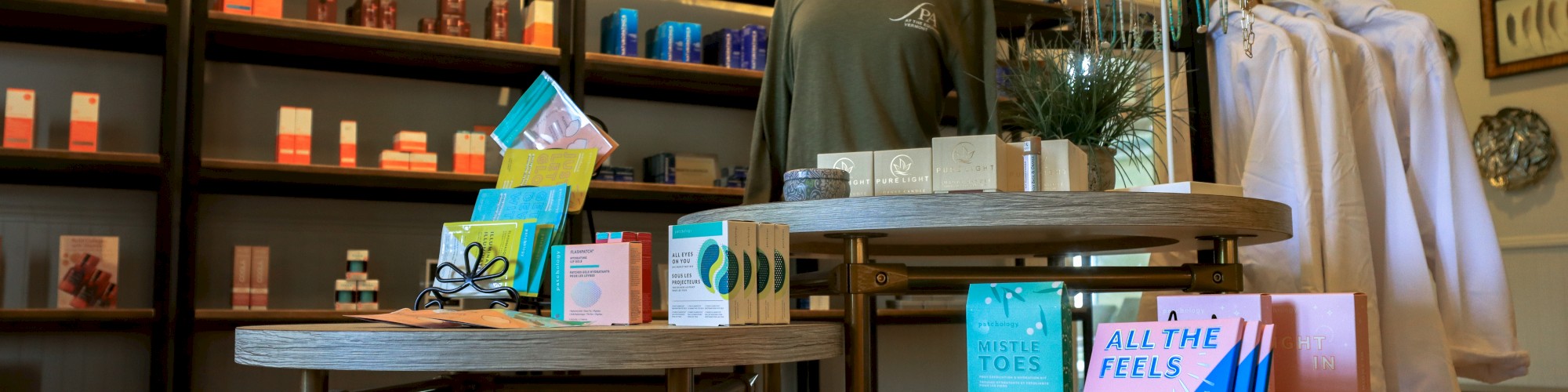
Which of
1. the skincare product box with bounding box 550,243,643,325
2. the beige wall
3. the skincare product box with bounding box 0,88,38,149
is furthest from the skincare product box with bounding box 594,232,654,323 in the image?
the beige wall

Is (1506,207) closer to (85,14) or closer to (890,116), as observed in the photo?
(890,116)

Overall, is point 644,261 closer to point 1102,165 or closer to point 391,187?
point 1102,165

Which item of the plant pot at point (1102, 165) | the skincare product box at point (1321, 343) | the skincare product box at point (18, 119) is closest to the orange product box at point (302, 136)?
the skincare product box at point (18, 119)

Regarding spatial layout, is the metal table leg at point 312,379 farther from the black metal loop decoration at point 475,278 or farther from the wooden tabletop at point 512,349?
the black metal loop decoration at point 475,278

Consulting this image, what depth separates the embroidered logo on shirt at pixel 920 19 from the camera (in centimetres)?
246

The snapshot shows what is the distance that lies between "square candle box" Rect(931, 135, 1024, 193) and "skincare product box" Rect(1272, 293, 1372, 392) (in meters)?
0.33

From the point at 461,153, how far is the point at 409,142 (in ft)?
0.50

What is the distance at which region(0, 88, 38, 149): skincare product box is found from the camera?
2.86m

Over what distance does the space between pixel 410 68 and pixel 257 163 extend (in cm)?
64

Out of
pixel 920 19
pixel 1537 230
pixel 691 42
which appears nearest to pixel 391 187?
pixel 691 42

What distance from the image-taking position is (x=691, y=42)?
11.8 ft

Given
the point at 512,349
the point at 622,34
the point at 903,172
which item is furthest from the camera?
the point at 622,34

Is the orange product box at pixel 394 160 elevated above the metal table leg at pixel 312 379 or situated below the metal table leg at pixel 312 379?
above

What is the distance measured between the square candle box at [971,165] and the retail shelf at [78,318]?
7.95 feet
